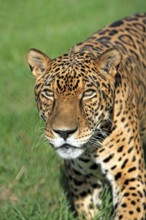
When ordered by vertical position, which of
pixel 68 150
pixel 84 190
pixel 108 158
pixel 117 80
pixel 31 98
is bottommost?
pixel 84 190

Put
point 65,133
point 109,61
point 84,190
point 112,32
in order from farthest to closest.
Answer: point 112,32 < point 84,190 < point 109,61 < point 65,133

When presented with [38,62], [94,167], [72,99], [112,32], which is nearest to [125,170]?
[94,167]

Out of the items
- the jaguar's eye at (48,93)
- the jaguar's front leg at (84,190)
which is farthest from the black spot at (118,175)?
the jaguar's eye at (48,93)

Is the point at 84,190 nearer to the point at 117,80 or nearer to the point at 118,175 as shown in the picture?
the point at 118,175

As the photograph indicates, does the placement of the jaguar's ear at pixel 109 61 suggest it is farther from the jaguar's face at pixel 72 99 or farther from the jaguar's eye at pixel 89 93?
the jaguar's eye at pixel 89 93

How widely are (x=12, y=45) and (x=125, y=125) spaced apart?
6778 millimetres

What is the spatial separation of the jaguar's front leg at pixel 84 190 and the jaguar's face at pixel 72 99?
604 millimetres

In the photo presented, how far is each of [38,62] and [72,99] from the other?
1.88 feet

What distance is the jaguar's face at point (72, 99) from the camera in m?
5.25

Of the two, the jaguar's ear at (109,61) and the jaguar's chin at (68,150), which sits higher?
the jaguar's ear at (109,61)

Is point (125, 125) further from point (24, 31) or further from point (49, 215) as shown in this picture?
point (24, 31)

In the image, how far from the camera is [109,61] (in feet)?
18.4

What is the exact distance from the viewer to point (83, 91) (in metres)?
5.45

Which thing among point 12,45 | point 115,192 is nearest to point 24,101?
point 12,45
